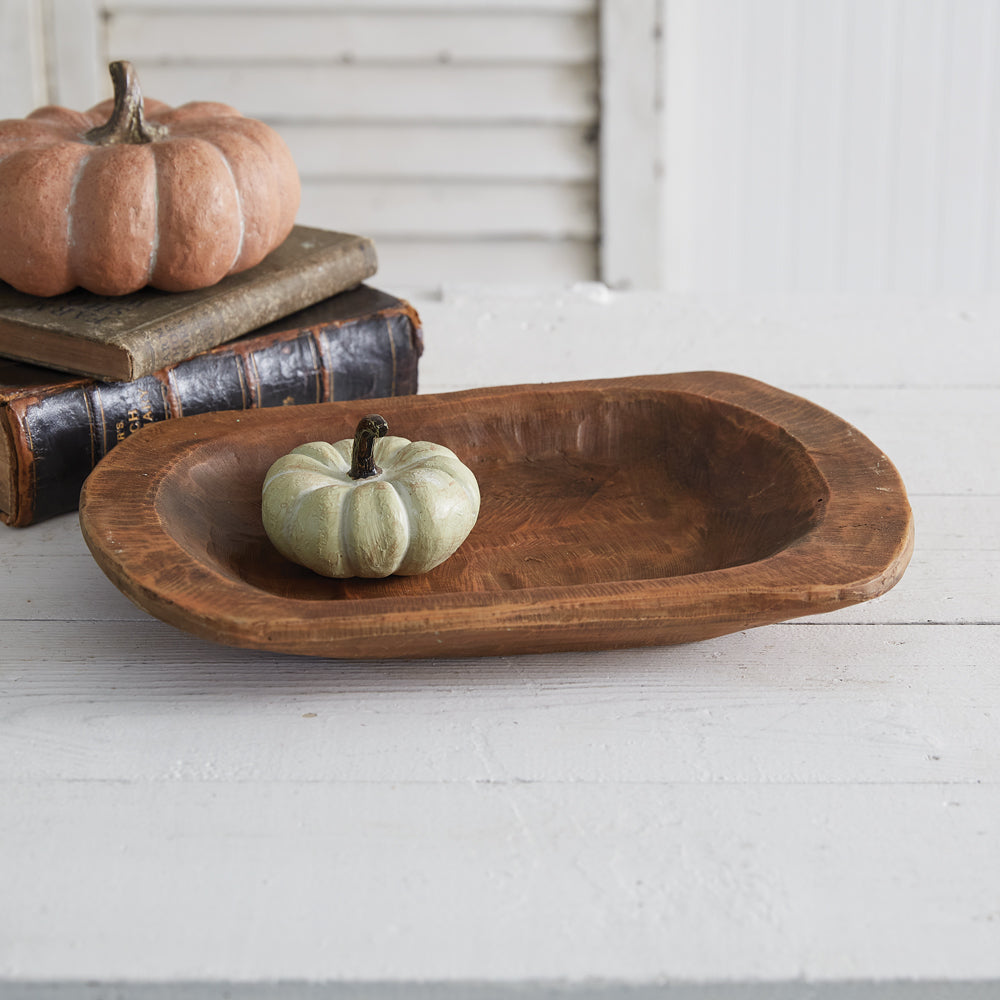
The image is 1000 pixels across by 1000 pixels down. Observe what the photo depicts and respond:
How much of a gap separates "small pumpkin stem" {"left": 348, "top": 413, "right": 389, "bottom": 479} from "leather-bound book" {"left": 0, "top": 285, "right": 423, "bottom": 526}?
0.19 metres

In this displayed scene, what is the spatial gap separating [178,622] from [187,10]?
1.67 metres

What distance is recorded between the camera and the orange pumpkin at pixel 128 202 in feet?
2.70

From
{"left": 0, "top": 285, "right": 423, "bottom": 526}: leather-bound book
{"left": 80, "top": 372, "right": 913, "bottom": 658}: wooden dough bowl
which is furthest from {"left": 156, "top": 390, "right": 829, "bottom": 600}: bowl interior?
{"left": 0, "top": 285, "right": 423, "bottom": 526}: leather-bound book

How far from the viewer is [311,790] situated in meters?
0.54

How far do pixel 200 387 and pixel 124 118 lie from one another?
205 millimetres

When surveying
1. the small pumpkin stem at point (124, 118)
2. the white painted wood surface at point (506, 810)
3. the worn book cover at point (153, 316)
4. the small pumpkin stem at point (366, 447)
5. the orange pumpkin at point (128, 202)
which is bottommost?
the white painted wood surface at point (506, 810)

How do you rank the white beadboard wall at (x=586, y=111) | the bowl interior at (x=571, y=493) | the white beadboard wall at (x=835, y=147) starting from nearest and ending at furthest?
the bowl interior at (x=571, y=493)
the white beadboard wall at (x=586, y=111)
the white beadboard wall at (x=835, y=147)

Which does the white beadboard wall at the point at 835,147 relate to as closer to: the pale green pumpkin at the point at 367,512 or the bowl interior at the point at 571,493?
the bowl interior at the point at 571,493

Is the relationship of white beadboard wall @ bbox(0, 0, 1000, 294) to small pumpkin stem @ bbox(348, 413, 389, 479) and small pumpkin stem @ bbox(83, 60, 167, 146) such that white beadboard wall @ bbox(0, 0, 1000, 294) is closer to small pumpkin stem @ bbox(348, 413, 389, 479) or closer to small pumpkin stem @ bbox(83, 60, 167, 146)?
small pumpkin stem @ bbox(83, 60, 167, 146)

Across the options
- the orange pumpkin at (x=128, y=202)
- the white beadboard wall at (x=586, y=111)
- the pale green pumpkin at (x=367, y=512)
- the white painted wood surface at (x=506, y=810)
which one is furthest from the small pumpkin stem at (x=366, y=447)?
the white beadboard wall at (x=586, y=111)

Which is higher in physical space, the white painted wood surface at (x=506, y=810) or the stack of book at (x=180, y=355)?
the stack of book at (x=180, y=355)

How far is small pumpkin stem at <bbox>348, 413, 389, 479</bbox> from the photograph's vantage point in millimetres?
653

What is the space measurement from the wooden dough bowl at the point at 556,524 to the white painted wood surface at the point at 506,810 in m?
0.05

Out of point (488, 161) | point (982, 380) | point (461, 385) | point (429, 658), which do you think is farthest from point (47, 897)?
point (488, 161)
